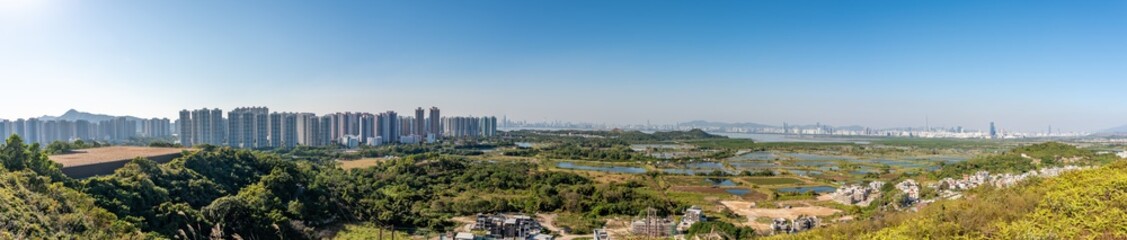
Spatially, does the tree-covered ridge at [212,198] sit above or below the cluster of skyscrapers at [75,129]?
below

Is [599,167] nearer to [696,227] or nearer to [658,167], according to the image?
[658,167]

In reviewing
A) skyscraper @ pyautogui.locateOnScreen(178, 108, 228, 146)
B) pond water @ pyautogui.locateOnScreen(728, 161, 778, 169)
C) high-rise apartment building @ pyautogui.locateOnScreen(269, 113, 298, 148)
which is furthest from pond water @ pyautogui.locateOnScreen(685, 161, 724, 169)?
skyscraper @ pyautogui.locateOnScreen(178, 108, 228, 146)

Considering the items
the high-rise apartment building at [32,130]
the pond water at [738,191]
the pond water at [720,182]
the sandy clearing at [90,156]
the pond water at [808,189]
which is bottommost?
the pond water at [808,189]

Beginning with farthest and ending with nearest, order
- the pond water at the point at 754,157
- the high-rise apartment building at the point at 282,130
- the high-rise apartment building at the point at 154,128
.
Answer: the high-rise apartment building at the point at 154,128 → the pond water at the point at 754,157 → the high-rise apartment building at the point at 282,130

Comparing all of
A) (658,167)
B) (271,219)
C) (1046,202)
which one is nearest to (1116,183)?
(1046,202)

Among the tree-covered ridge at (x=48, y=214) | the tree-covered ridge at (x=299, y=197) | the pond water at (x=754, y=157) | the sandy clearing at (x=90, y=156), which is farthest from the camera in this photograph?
the pond water at (x=754, y=157)

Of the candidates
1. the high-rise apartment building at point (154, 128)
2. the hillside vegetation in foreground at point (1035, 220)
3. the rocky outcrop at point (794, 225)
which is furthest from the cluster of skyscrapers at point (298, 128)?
the hillside vegetation in foreground at point (1035, 220)

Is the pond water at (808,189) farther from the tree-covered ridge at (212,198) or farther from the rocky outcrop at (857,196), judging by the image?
the tree-covered ridge at (212,198)
